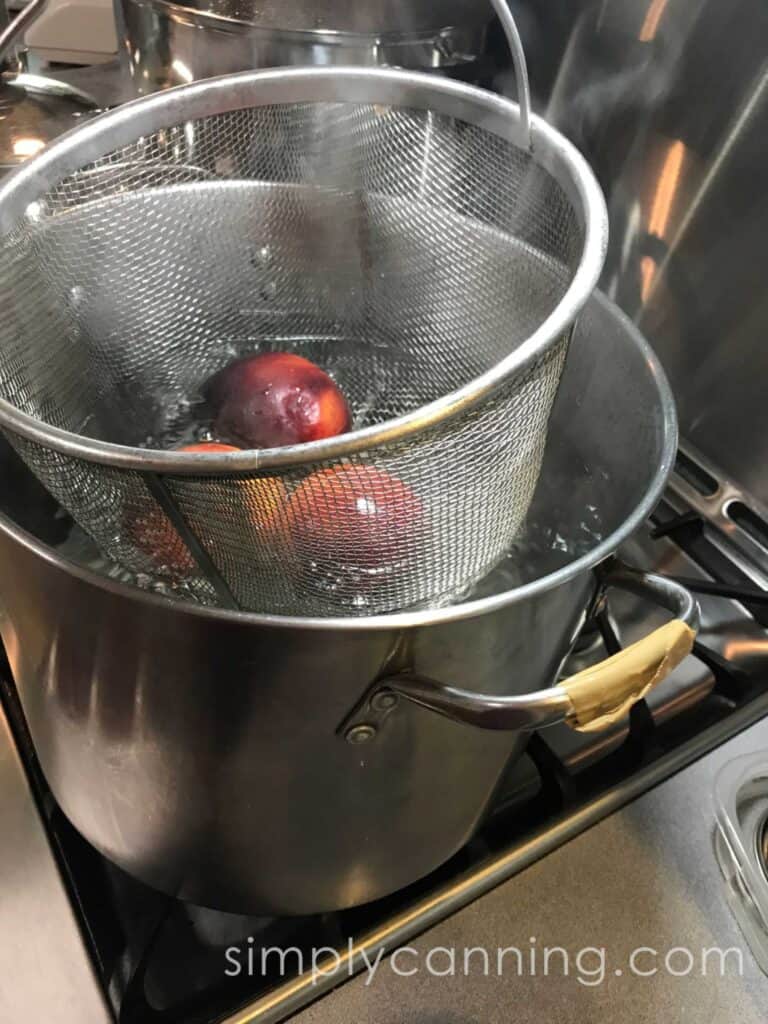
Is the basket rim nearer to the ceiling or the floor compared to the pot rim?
nearer to the ceiling

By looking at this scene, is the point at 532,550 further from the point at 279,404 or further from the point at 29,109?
the point at 29,109

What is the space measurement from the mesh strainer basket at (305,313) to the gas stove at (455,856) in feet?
0.48

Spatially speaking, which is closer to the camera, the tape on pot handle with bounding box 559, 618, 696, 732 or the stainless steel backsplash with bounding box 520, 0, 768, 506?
the tape on pot handle with bounding box 559, 618, 696, 732

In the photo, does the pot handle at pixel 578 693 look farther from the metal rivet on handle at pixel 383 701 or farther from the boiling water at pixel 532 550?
the boiling water at pixel 532 550

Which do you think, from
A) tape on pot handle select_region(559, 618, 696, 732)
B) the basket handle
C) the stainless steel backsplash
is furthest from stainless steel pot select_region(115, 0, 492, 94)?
tape on pot handle select_region(559, 618, 696, 732)

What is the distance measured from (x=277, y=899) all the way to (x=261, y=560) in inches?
6.9

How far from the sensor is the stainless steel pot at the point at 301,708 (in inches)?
12.4

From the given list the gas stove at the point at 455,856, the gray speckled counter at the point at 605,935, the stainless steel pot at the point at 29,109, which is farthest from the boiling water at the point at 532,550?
the stainless steel pot at the point at 29,109

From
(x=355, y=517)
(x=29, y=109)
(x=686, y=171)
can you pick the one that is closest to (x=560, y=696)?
(x=355, y=517)

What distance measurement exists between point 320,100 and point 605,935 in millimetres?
517

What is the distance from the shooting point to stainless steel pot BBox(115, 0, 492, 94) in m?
0.63

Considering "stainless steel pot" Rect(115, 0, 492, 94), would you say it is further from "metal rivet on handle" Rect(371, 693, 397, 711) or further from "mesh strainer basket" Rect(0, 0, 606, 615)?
"metal rivet on handle" Rect(371, 693, 397, 711)

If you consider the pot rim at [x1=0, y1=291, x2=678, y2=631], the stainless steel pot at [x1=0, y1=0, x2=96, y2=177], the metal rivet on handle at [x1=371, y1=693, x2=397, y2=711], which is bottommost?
the metal rivet on handle at [x1=371, y1=693, x2=397, y2=711]

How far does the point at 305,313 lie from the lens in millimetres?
667
